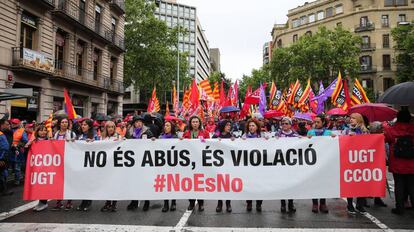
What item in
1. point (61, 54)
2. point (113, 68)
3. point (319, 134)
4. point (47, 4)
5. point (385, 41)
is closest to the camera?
point (319, 134)

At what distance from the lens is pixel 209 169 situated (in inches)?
232

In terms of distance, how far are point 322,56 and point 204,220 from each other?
39.8 meters

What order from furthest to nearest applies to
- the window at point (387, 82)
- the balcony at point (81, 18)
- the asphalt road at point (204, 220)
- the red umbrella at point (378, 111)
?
1. the window at point (387, 82)
2. the balcony at point (81, 18)
3. the red umbrella at point (378, 111)
4. the asphalt road at point (204, 220)

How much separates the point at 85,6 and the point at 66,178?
21792mm

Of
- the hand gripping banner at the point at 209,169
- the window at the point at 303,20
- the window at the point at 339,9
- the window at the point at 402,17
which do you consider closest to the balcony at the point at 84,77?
the hand gripping banner at the point at 209,169

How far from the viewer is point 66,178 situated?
19.9ft

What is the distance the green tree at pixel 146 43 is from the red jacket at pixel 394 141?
31.8 metres

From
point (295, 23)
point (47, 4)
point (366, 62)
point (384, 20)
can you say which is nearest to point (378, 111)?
point (47, 4)

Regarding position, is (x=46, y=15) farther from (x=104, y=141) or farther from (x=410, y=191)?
(x=410, y=191)

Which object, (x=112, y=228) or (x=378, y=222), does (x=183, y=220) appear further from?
(x=378, y=222)

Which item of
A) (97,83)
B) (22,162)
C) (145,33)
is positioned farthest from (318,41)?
(22,162)

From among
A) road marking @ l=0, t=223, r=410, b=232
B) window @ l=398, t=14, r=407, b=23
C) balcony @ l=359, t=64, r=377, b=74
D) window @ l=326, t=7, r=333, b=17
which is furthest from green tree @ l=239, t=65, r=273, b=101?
road marking @ l=0, t=223, r=410, b=232

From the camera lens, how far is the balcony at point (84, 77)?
70.8 feet

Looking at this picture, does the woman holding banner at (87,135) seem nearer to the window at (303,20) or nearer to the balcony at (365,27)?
the balcony at (365,27)
